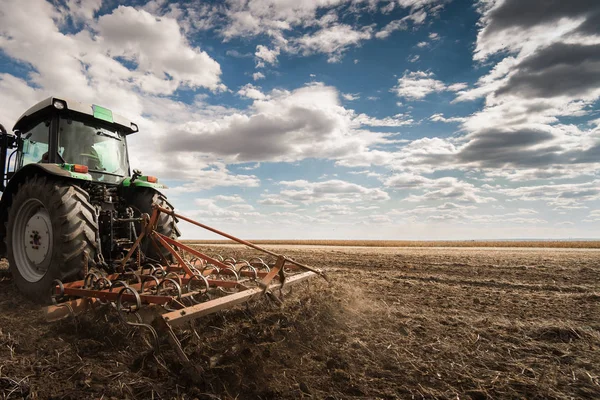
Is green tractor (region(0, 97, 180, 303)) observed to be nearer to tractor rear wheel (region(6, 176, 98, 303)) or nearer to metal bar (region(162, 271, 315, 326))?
tractor rear wheel (region(6, 176, 98, 303))

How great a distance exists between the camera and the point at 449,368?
2699mm

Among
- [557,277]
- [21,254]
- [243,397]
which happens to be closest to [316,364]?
[243,397]

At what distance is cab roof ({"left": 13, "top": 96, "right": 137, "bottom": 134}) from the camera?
474cm

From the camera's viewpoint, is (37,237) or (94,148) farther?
(94,148)

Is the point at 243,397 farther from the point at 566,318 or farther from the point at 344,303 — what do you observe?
the point at 566,318

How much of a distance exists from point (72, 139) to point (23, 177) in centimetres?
80

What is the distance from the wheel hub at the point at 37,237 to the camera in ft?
13.8

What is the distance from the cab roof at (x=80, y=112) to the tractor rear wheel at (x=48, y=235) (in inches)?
42.6

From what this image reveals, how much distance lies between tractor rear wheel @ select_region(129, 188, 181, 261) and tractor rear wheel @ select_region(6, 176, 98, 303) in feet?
3.45

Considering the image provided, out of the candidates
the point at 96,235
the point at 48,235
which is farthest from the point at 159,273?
the point at 48,235

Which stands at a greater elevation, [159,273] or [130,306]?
[159,273]

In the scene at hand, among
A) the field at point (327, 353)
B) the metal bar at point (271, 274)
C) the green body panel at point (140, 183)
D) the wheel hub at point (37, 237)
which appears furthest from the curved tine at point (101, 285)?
the green body panel at point (140, 183)

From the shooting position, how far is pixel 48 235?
4.16 m

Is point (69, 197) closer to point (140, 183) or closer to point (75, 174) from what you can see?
point (75, 174)
